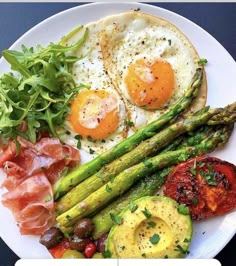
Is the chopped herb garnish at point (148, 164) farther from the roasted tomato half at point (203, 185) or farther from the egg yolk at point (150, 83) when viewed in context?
the egg yolk at point (150, 83)

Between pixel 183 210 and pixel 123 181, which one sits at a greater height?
pixel 123 181

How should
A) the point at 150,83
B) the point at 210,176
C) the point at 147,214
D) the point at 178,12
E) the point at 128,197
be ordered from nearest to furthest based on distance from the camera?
1. the point at 147,214
2. the point at 210,176
3. the point at 128,197
4. the point at 150,83
5. the point at 178,12

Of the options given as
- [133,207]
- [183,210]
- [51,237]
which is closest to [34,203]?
[51,237]

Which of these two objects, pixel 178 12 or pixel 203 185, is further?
pixel 178 12

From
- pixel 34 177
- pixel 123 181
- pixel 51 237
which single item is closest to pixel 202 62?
pixel 123 181

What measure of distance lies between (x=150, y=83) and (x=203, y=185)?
2.18 ft

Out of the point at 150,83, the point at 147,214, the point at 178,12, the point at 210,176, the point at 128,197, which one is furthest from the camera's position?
the point at 178,12

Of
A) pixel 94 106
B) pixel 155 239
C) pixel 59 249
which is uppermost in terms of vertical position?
pixel 94 106

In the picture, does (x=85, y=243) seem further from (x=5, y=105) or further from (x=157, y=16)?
(x=157, y=16)

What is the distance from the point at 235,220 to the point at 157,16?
125 cm

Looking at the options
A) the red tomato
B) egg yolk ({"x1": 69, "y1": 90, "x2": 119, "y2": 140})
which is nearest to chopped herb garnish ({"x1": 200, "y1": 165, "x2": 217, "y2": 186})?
egg yolk ({"x1": 69, "y1": 90, "x2": 119, "y2": 140})

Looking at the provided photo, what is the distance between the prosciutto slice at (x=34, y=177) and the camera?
3.67 metres

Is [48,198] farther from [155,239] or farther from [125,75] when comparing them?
[125,75]

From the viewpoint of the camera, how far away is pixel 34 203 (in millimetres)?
3680
